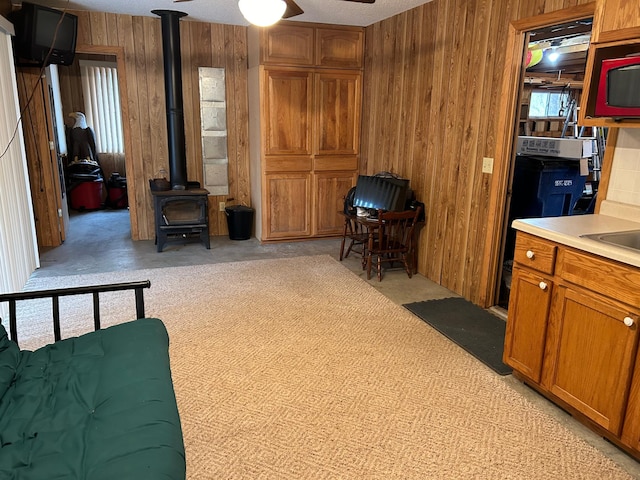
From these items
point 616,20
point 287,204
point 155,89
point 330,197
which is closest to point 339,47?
point 330,197

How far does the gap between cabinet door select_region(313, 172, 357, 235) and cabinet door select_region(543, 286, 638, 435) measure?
3651mm

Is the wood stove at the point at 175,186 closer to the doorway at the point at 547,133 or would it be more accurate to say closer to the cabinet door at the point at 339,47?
the cabinet door at the point at 339,47

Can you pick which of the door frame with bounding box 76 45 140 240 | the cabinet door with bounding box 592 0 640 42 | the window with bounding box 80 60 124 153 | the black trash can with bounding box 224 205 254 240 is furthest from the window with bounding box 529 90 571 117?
the window with bounding box 80 60 124 153

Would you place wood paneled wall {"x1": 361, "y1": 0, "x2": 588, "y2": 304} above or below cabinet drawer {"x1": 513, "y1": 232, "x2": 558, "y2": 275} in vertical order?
above

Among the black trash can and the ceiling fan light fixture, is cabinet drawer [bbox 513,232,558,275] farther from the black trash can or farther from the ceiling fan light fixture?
the black trash can

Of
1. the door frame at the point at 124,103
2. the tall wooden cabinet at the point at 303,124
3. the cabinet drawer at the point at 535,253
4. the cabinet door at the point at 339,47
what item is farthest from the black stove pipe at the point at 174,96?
the cabinet drawer at the point at 535,253

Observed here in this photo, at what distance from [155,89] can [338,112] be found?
7.05 ft

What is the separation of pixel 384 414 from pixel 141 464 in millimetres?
1403

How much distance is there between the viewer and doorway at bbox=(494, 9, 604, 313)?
11.1ft

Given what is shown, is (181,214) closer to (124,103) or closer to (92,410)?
(124,103)

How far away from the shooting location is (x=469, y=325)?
11.0 feet

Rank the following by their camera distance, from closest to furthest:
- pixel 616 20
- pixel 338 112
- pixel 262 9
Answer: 1. pixel 616 20
2. pixel 262 9
3. pixel 338 112

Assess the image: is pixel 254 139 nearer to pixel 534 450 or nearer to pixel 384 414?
pixel 384 414

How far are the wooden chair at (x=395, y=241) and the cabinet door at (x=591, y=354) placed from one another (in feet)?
6.71
